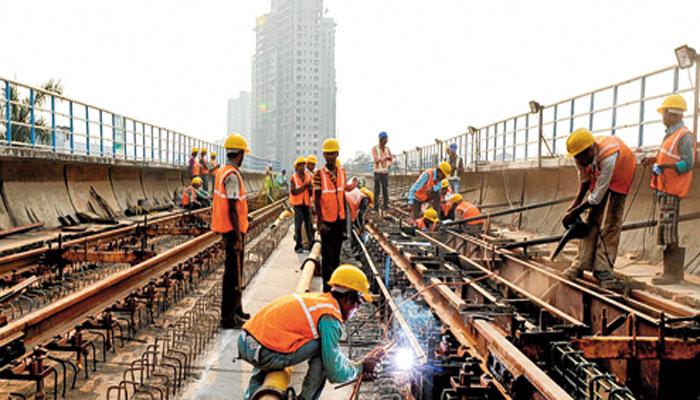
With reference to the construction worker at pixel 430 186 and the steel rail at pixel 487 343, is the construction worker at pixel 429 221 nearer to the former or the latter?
the construction worker at pixel 430 186

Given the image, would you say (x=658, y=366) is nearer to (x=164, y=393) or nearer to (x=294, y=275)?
(x=164, y=393)

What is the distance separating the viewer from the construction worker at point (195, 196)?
52.6 ft

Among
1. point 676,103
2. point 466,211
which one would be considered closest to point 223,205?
point 676,103

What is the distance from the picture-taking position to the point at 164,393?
13.6 feet

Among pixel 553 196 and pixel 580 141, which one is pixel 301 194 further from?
pixel 580 141

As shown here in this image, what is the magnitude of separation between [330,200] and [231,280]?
1.75 m

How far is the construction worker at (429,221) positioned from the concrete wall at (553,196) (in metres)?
2.30

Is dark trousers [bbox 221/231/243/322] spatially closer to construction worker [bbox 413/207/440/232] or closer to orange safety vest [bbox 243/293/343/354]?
orange safety vest [bbox 243/293/343/354]

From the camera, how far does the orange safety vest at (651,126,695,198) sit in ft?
19.5

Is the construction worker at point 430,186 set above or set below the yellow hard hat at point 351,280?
above

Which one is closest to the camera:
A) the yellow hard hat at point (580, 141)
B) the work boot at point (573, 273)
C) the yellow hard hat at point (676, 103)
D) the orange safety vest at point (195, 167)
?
the yellow hard hat at point (580, 141)

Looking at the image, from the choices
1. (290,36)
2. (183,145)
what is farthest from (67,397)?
(290,36)

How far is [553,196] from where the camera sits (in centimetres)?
1145

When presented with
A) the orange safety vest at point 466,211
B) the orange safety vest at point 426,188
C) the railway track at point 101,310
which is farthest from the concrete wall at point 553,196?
the railway track at point 101,310
